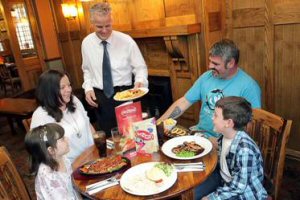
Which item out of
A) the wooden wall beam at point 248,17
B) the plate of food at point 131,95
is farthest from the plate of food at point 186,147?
the wooden wall beam at point 248,17

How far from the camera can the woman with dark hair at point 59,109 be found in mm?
1699

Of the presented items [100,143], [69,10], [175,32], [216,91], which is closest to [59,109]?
[100,143]

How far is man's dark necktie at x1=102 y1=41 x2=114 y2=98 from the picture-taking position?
2.40 m

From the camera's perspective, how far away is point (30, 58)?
6527 mm

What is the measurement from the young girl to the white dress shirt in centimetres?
106

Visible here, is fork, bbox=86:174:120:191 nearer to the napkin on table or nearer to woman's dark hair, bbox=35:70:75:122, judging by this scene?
the napkin on table

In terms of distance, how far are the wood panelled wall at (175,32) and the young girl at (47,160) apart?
184 centimetres

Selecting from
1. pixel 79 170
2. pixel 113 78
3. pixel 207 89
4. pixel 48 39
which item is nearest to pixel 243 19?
pixel 207 89

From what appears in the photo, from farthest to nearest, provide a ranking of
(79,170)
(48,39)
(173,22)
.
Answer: (48,39)
(173,22)
(79,170)

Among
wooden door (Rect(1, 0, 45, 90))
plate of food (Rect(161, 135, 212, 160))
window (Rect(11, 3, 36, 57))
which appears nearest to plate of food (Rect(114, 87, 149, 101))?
plate of food (Rect(161, 135, 212, 160))

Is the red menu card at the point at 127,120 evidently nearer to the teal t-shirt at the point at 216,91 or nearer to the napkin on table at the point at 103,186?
the napkin on table at the point at 103,186

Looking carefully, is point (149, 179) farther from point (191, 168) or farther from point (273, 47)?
point (273, 47)

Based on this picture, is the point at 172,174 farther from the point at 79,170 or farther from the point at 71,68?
the point at 71,68

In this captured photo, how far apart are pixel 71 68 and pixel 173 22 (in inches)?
113
